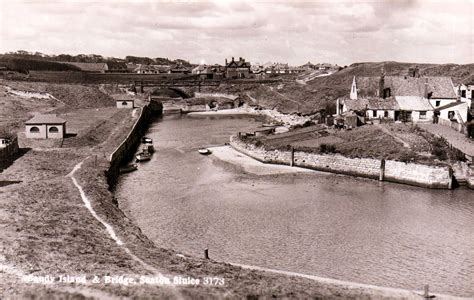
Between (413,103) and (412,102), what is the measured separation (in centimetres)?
31

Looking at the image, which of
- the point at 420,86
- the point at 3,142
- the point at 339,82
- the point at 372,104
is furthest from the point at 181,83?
the point at 3,142

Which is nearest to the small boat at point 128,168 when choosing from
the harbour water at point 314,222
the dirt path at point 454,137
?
the harbour water at point 314,222

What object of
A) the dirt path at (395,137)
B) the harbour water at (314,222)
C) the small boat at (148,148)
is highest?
the dirt path at (395,137)

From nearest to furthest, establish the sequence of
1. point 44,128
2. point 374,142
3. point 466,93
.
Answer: point 374,142 < point 44,128 < point 466,93

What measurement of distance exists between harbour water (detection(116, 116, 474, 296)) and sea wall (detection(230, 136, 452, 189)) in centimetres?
129

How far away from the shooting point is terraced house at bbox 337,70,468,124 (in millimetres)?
70500

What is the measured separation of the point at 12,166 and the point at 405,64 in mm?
164536

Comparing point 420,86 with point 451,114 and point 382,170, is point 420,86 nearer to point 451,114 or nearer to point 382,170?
point 451,114

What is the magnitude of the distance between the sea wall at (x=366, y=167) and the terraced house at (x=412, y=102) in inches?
757

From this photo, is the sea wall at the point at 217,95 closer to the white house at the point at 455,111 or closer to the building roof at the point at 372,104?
the building roof at the point at 372,104

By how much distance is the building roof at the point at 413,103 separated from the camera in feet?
234

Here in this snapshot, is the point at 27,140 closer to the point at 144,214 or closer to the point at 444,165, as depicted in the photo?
the point at 144,214

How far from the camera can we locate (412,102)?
72750 millimetres

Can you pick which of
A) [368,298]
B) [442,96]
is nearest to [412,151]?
[442,96]
